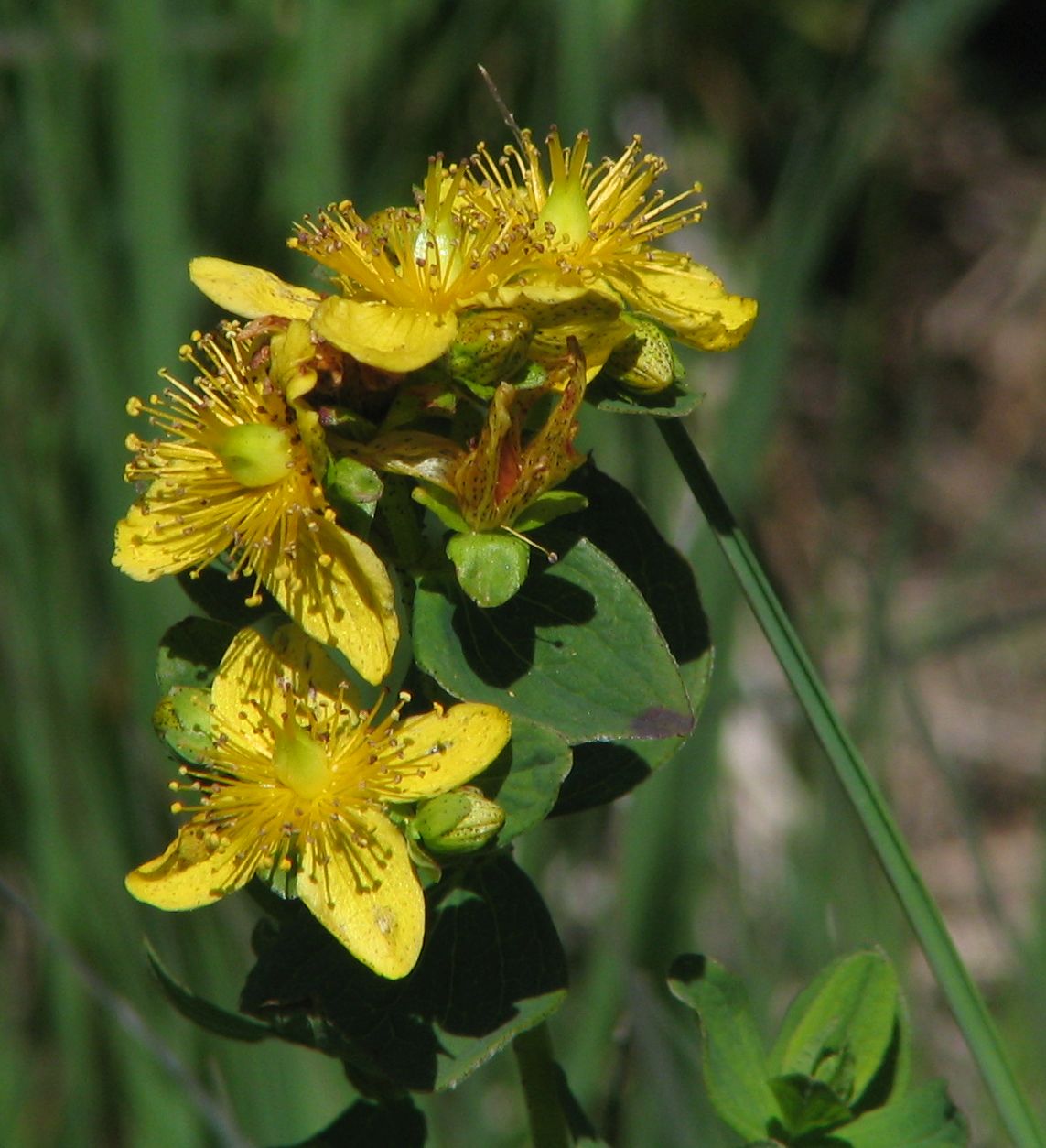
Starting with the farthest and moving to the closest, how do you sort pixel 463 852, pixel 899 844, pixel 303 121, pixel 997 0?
pixel 997 0, pixel 303 121, pixel 899 844, pixel 463 852

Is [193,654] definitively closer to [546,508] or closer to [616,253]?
[546,508]

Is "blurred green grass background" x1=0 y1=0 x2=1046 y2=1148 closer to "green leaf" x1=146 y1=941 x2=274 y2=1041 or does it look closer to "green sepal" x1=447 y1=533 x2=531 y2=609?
"green leaf" x1=146 y1=941 x2=274 y2=1041

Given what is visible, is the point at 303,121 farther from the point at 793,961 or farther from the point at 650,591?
the point at 793,961

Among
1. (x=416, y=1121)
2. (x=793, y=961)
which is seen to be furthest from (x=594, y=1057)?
(x=416, y=1121)

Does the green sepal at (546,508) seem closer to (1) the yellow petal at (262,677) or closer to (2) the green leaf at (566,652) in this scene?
(2) the green leaf at (566,652)

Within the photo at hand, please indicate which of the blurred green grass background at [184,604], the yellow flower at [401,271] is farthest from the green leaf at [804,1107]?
the yellow flower at [401,271]

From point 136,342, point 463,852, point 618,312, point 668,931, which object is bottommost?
point 668,931

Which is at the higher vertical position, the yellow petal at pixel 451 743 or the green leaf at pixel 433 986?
the yellow petal at pixel 451 743

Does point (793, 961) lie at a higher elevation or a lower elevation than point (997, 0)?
lower
